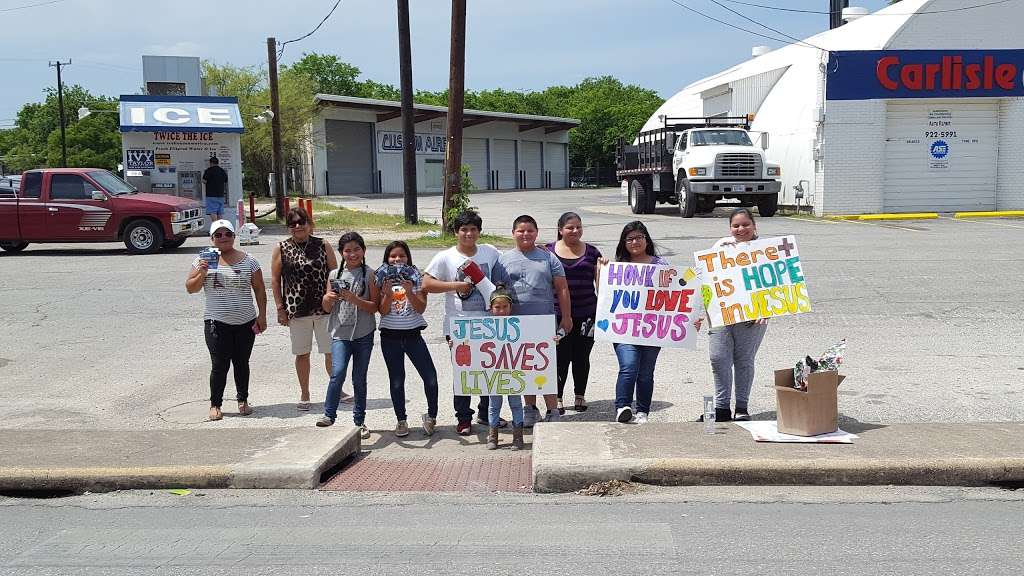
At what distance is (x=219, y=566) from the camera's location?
15.1 ft

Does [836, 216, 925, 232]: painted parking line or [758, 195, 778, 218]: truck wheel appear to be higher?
[758, 195, 778, 218]: truck wheel

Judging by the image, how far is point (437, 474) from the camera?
21.0 feet

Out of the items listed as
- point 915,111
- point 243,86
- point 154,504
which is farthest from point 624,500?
point 243,86

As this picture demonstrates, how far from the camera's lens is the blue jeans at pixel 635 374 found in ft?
23.6

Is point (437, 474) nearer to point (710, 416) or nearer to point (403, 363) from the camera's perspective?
point (403, 363)

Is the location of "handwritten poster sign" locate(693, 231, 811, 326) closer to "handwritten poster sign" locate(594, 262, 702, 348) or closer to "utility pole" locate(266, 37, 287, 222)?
"handwritten poster sign" locate(594, 262, 702, 348)

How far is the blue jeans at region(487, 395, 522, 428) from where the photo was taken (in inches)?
273

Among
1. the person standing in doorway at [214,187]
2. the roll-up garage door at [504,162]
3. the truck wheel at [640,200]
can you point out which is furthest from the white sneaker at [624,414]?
the roll-up garage door at [504,162]

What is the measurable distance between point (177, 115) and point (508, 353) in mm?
19495

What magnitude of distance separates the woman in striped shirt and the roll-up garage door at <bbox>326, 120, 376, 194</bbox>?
1920 inches

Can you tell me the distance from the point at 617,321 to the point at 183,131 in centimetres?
1916

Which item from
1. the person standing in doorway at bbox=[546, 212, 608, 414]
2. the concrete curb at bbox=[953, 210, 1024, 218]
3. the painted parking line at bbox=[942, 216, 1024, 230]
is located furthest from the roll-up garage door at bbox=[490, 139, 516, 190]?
the person standing in doorway at bbox=[546, 212, 608, 414]

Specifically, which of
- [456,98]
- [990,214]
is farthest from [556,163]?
[456,98]

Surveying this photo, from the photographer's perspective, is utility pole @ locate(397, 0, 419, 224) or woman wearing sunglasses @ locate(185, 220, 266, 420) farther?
utility pole @ locate(397, 0, 419, 224)
